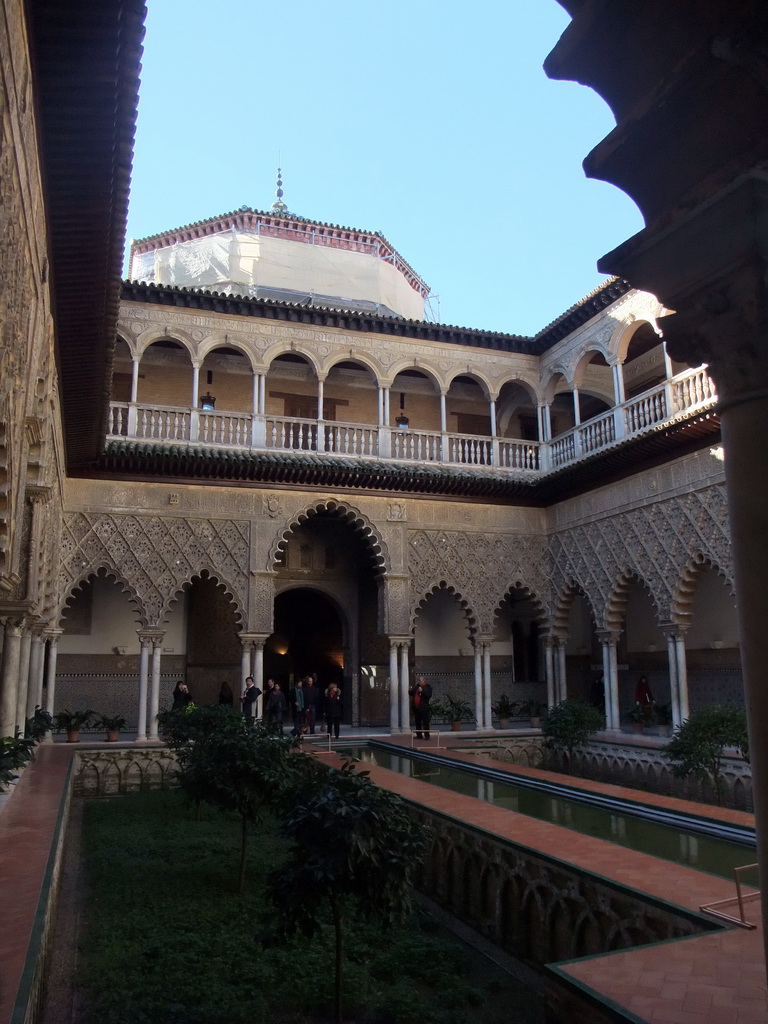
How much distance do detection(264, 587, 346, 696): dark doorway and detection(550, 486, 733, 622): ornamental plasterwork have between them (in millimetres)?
6521

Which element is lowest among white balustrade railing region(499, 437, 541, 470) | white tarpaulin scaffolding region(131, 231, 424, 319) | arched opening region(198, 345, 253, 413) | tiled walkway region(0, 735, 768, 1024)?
tiled walkway region(0, 735, 768, 1024)

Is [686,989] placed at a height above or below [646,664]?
below

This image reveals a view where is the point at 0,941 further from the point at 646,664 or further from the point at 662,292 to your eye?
the point at 646,664

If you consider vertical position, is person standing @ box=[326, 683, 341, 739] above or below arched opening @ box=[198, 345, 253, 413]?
below

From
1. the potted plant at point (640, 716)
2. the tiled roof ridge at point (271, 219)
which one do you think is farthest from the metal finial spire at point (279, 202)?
the potted plant at point (640, 716)

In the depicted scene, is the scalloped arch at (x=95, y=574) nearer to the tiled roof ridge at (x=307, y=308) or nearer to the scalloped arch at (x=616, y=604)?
the tiled roof ridge at (x=307, y=308)

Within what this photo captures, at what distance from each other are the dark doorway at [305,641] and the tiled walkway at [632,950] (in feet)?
40.2

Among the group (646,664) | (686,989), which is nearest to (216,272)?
(646,664)

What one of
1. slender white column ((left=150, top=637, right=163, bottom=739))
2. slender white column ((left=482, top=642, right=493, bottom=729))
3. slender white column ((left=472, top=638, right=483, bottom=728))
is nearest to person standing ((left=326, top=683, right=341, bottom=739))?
slender white column ((left=472, top=638, right=483, bottom=728))

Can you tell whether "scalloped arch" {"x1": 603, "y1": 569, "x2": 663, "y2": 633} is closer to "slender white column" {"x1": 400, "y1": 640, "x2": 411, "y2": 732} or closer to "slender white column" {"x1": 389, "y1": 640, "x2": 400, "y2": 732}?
"slender white column" {"x1": 400, "y1": 640, "x2": 411, "y2": 732}

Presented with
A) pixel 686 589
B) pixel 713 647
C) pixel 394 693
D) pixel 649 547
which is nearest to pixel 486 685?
pixel 394 693

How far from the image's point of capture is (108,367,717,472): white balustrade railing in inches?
528

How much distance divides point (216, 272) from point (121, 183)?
16.1 m

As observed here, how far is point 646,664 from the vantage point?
54.6 ft
